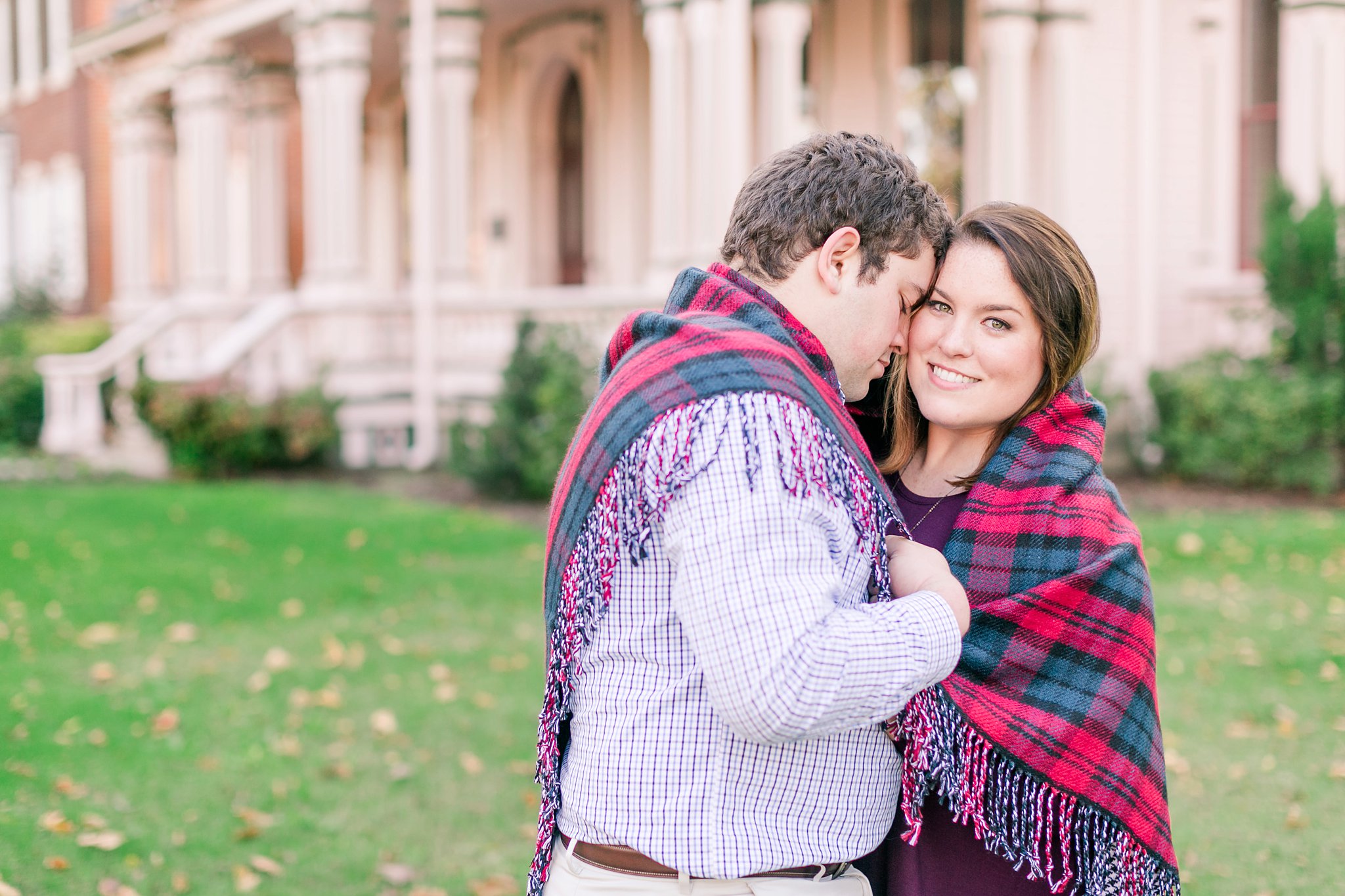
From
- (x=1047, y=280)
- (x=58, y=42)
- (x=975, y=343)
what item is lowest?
(x=975, y=343)

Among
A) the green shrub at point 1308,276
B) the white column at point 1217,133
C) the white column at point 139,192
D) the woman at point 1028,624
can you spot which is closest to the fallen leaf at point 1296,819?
the woman at point 1028,624

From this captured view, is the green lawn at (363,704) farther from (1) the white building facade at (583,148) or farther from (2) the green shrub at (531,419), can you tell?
(1) the white building facade at (583,148)

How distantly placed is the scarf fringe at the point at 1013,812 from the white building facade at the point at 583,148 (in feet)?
30.4

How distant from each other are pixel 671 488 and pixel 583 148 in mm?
14921

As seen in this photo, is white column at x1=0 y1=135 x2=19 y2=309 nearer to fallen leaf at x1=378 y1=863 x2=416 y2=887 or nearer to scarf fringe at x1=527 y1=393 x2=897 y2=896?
fallen leaf at x1=378 y1=863 x2=416 y2=887

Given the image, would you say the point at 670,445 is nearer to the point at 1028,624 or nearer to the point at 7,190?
the point at 1028,624

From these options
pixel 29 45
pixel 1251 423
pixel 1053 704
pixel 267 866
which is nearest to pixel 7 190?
pixel 29 45

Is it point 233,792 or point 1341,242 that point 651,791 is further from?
point 1341,242

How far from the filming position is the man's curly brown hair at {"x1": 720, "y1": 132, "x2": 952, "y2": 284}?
1976 millimetres

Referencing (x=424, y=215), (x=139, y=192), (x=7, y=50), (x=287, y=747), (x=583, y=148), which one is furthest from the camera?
(x=7, y=50)

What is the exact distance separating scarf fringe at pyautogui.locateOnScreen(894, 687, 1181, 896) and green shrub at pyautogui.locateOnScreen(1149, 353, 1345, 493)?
9217mm

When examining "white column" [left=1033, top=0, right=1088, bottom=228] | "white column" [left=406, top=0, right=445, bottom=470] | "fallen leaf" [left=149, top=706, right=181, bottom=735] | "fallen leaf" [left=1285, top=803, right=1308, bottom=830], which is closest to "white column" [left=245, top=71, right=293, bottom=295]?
"white column" [left=406, top=0, right=445, bottom=470]

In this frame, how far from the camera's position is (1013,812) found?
2.13 m

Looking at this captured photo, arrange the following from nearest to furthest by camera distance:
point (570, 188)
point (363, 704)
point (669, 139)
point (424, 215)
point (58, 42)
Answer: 1. point (363, 704)
2. point (669, 139)
3. point (424, 215)
4. point (570, 188)
5. point (58, 42)
